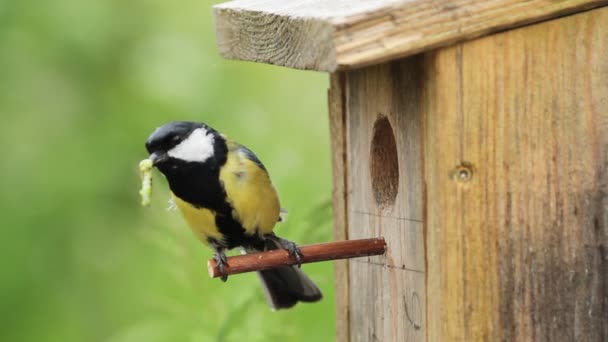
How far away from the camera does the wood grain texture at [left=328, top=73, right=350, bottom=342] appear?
2.82m

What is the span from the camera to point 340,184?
2861 mm

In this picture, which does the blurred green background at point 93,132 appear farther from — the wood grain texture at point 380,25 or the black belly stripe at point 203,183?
the wood grain texture at point 380,25

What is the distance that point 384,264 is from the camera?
2619 mm

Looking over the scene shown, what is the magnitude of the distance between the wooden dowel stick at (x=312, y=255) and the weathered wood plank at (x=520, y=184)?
25 cm

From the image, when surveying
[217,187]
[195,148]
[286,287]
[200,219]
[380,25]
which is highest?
[380,25]

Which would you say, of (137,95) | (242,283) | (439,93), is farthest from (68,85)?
(439,93)

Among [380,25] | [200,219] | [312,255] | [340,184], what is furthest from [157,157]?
[380,25]

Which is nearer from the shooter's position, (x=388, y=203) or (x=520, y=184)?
(x=520, y=184)

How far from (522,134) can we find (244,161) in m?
1.04

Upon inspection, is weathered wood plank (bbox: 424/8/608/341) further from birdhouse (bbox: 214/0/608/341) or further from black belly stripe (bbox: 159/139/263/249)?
black belly stripe (bbox: 159/139/263/249)

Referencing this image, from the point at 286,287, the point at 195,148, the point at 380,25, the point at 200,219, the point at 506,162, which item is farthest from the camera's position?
the point at 286,287

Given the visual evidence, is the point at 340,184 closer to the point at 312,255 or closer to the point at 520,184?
the point at 312,255

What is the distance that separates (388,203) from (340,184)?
0.26 m

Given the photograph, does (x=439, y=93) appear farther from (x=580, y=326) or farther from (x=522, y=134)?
(x=580, y=326)
